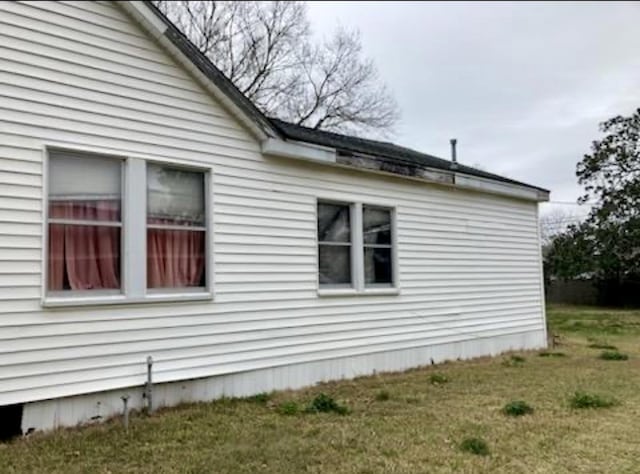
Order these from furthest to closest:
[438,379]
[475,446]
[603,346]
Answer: [603,346] → [438,379] → [475,446]

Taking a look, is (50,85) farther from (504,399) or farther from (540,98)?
(540,98)

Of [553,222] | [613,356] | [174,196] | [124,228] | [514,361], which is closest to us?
[124,228]

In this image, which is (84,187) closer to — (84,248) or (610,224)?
(84,248)

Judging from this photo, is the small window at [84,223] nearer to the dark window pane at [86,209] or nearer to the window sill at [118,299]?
the dark window pane at [86,209]

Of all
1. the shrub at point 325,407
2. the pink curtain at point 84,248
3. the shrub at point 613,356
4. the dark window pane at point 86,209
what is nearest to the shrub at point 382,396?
the shrub at point 325,407

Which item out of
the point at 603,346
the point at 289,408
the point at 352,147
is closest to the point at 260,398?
the point at 289,408

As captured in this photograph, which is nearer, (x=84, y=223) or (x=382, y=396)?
(x=84, y=223)

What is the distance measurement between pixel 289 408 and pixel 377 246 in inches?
136

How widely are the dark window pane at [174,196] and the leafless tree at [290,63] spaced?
17.6 metres

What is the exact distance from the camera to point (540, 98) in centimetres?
1148

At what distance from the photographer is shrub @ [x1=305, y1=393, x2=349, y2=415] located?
6332 millimetres

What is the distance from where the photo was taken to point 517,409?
6.23 metres

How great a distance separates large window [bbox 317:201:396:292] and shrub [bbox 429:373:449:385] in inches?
58.9

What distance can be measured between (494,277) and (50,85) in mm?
8309
